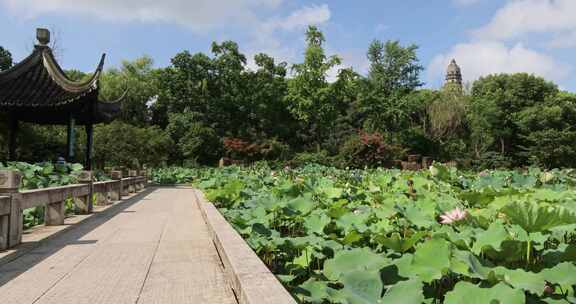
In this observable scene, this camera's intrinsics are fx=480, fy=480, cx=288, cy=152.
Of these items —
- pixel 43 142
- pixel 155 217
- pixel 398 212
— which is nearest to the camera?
pixel 398 212

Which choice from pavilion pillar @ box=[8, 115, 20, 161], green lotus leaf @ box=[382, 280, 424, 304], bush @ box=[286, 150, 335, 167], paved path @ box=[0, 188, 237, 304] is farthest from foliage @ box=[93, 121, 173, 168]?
green lotus leaf @ box=[382, 280, 424, 304]

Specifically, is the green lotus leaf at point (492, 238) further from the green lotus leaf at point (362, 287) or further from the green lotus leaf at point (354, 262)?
the green lotus leaf at point (362, 287)

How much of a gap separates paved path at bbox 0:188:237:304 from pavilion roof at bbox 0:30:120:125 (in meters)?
7.19

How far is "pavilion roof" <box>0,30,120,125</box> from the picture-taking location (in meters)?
11.1

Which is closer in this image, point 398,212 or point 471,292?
point 471,292

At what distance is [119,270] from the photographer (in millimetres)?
3025

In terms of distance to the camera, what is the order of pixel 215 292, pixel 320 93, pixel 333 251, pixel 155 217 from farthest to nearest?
pixel 320 93, pixel 155 217, pixel 215 292, pixel 333 251

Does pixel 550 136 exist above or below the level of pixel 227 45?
below

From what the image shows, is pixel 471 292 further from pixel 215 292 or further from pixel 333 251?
pixel 215 292

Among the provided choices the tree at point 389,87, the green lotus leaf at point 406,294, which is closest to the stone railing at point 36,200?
the green lotus leaf at point 406,294

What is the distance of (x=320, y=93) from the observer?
33531 mm

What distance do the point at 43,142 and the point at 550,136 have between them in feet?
105

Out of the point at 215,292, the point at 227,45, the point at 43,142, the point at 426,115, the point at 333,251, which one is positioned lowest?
the point at 215,292

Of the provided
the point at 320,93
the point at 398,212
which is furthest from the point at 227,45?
the point at 398,212
